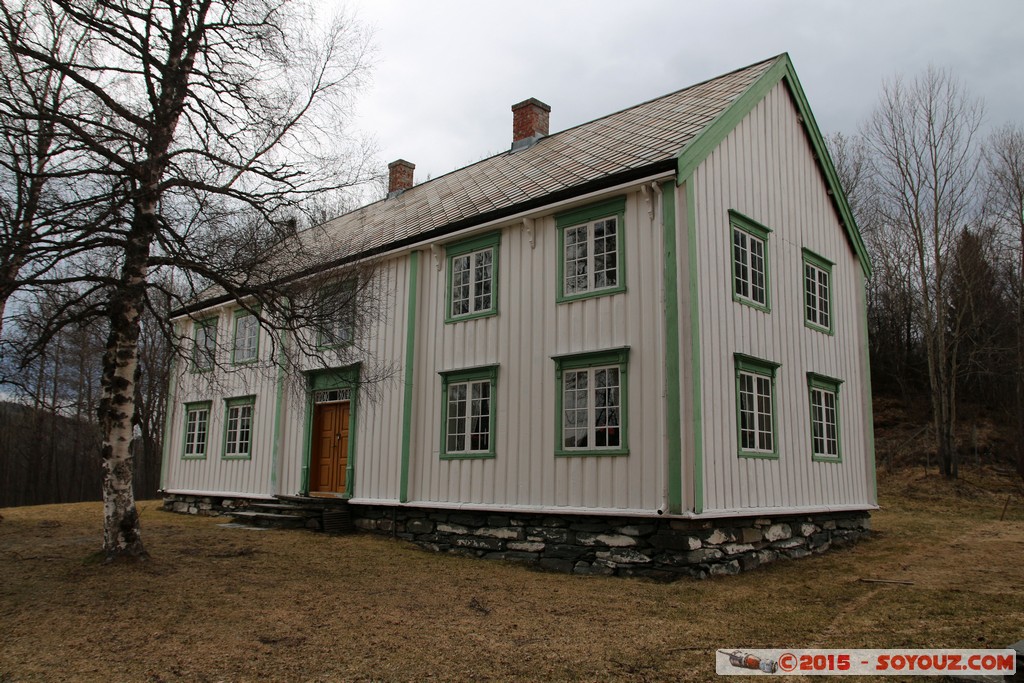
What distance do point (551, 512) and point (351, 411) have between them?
548 centimetres

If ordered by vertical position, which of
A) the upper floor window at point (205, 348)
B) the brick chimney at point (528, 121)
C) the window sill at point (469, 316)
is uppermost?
the brick chimney at point (528, 121)

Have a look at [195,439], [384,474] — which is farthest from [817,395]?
[195,439]

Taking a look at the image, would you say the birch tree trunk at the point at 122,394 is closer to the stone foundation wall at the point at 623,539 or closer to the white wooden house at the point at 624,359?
the white wooden house at the point at 624,359

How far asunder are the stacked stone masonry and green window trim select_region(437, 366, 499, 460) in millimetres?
942

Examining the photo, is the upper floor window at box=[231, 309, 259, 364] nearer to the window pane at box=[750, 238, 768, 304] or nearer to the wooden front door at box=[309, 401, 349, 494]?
the wooden front door at box=[309, 401, 349, 494]

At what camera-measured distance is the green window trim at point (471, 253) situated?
42.9 ft

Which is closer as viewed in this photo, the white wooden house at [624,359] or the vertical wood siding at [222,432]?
the white wooden house at [624,359]

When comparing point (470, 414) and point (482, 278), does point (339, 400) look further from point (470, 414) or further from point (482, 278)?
point (482, 278)

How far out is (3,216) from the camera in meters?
7.45

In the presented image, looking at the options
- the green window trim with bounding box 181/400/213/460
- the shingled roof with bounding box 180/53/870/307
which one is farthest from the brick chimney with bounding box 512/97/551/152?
the green window trim with bounding box 181/400/213/460

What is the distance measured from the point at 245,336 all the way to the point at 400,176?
6.53 metres

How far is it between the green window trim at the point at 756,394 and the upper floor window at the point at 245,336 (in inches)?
446

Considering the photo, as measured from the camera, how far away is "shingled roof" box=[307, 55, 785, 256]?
11945 mm

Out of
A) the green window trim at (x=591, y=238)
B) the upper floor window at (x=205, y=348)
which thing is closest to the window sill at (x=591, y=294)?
the green window trim at (x=591, y=238)
